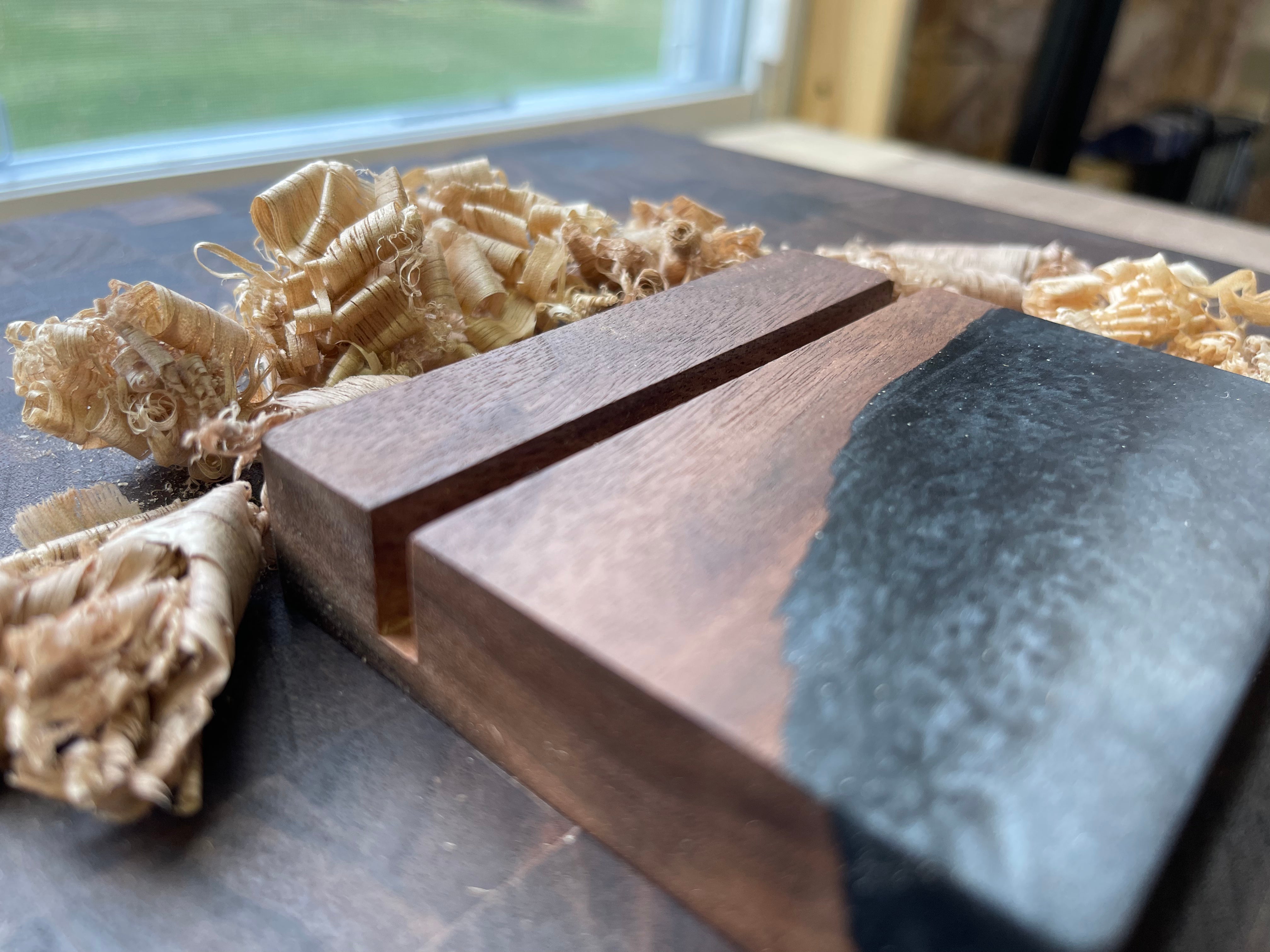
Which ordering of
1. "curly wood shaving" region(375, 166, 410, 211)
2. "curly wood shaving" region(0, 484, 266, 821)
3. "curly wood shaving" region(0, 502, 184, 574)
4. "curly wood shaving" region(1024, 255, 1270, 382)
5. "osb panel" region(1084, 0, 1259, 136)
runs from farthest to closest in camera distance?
"osb panel" region(1084, 0, 1259, 136), "curly wood shaving" region(1024, 255, 1270, 382), "curly wood shaving" region(375, 166, 410, 211), "curly wood shaving" region(0, 502, 184, 574), "curly wood shaving" region(0, 484, 266, 821)

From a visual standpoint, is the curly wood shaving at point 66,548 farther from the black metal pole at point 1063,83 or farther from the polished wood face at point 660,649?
the black metal pole at point 1063,83

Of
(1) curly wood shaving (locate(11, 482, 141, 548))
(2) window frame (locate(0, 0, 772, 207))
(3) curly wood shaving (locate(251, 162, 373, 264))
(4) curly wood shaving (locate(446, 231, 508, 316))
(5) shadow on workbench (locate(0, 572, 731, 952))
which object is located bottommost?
(2) window frame (locate(0, 0, 772, 207))

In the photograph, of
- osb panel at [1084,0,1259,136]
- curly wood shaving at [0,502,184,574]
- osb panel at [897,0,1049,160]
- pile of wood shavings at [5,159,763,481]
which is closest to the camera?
curly wood shaving at [0,502,184,574]

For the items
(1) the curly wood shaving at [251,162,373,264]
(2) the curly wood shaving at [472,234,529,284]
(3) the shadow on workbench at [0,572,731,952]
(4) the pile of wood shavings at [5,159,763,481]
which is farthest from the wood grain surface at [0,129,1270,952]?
(2) the curly wood shaving at [472,234,529,284]

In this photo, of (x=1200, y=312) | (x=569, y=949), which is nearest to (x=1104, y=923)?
(x=569, y=949)

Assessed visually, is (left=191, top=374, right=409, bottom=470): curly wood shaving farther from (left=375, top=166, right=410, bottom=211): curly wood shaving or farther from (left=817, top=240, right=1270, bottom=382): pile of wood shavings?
(left=817, top=240, right=1270, bottom=382): pile of wood shavings
